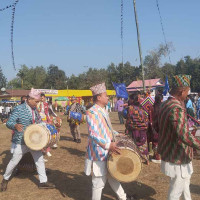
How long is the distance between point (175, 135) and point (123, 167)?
2.97 ft

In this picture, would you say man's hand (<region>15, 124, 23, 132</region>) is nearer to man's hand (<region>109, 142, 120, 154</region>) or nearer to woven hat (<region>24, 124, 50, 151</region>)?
woven hat (<region>24, 124, 50, 151</region>)

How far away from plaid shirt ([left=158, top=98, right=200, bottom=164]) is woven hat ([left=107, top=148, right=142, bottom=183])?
0.44 metres

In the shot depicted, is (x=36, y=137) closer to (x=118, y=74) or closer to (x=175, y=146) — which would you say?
(x=175, y=146)

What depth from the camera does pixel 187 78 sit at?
341 cm

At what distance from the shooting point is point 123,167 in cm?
364

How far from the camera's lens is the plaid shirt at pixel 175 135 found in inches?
119

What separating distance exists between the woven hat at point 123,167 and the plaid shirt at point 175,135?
1.44 ft

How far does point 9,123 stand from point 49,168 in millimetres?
2201

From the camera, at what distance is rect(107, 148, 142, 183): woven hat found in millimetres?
3643

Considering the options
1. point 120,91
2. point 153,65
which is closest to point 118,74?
point 153,65

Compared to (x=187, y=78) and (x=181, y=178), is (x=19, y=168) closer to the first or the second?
(x=181, y=178)

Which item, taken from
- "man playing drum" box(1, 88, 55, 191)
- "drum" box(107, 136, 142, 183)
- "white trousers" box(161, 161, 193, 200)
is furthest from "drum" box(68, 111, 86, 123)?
"white trousers" box(161, 161, 193, 200)

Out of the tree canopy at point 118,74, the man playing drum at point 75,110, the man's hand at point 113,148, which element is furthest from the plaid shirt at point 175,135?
the tree canopy at point 118,74

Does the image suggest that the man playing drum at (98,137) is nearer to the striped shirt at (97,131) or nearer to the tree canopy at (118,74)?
the striped shirt at (97,131)
